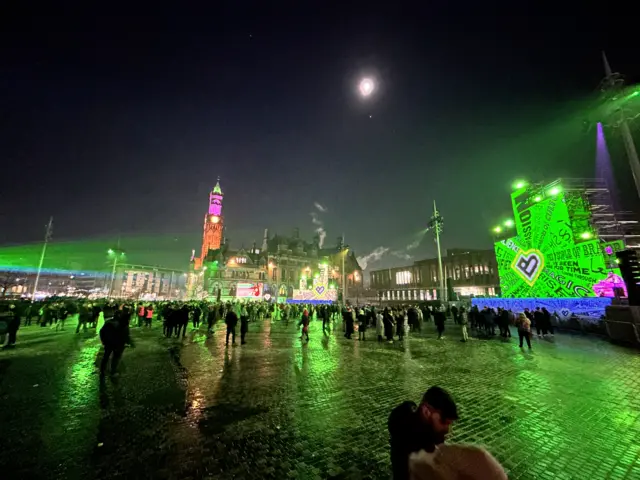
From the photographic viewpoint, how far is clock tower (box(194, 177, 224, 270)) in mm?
83125

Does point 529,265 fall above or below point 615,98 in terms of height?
below

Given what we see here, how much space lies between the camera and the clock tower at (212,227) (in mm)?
83125

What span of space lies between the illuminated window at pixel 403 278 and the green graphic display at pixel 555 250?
181 ft

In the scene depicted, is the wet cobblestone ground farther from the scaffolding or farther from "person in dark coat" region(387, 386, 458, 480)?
the scaffolding

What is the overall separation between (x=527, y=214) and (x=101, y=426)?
35182 millimetres

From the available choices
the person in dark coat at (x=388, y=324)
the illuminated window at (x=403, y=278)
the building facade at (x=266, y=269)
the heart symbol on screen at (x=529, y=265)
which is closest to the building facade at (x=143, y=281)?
the building facade at (x=266, y=269)

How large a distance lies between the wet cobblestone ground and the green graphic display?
14.6 m

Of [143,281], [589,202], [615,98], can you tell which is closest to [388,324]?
[615,98]

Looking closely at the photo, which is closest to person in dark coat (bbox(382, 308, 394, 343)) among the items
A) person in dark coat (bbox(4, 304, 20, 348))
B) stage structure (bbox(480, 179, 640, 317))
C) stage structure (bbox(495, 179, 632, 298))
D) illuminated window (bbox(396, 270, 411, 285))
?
stage structure (bbox(480, 179, 640, 317))

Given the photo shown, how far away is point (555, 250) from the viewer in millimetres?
24156

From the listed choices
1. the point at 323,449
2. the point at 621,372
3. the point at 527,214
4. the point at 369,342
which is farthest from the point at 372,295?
the point at 323,449

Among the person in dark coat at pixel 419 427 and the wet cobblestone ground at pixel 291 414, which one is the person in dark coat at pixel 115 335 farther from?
the person in dark coat at pixel 419 427

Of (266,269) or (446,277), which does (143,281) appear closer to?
(266,269)

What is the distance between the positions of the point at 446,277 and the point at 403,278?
14.4m
